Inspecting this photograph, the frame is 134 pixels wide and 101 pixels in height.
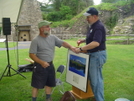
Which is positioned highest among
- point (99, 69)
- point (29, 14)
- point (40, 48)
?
point (29, 14)

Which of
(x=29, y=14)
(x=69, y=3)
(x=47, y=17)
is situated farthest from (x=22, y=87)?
(x=69, y=3)

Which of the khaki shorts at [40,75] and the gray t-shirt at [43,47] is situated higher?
the gray t-shirt at [43,47]

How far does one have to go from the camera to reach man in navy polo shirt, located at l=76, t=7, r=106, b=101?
3.00 m

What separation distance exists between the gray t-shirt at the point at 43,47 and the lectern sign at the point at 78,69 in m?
0.51

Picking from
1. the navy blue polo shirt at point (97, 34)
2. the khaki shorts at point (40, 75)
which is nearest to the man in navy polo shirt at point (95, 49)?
the navy blue polo shirt at point (97, 34)

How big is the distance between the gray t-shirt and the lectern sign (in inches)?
20.2

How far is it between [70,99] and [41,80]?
1.04 meters

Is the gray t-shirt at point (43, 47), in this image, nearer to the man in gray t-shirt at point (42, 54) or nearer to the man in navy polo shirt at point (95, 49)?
the man in gray t-shirt at point (42, 54)

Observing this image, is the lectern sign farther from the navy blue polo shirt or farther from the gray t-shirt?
the gray t-shirt

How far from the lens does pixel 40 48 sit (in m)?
3.16

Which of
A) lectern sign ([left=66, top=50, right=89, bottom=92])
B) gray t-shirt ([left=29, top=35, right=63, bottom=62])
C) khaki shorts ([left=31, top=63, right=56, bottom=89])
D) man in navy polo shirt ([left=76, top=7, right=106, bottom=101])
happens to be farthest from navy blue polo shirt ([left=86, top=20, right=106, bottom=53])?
khaki shorts ([left=31, top=63, right=56, bottom=89])

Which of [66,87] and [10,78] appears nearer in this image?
[66,87]

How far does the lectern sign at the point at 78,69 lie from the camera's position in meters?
3.22

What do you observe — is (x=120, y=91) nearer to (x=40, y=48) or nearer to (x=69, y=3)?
(x=40, y=48)
